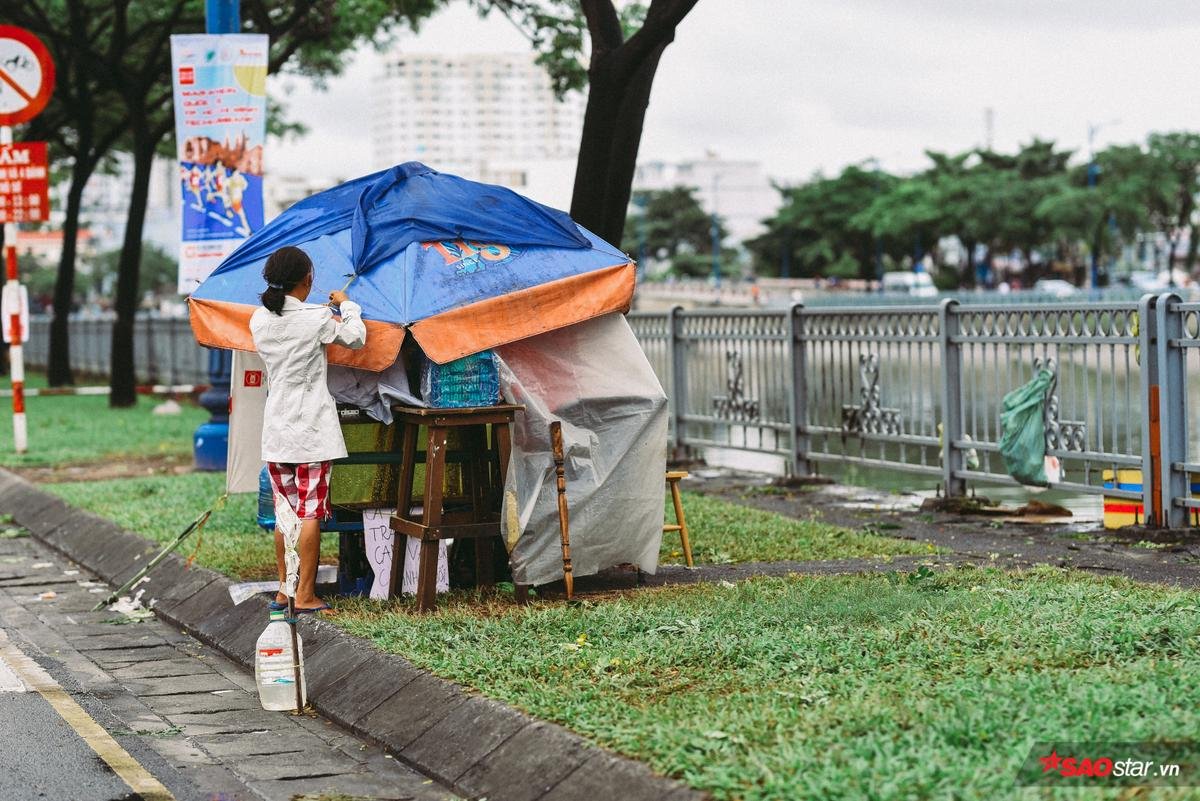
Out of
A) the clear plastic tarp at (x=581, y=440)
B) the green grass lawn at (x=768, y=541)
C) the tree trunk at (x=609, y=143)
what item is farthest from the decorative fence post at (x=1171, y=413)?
the tree trunk at (x=609, y=143)

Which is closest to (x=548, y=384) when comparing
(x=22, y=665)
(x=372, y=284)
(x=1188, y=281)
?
(x=372, y=284)

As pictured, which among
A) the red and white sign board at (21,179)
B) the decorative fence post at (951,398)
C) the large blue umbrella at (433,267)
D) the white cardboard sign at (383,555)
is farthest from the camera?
the red and white sign board at (21,179)

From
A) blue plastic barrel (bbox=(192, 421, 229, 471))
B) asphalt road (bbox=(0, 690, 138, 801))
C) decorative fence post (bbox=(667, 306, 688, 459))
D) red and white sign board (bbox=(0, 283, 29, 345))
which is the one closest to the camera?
asphalt road (bbox=(0, 690, 138, 801))

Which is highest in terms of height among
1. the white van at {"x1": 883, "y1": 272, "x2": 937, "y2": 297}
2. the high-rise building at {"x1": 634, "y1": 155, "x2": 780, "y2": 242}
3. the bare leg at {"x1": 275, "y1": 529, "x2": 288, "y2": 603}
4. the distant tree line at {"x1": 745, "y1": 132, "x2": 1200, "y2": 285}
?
the high-rise building at {"x1": 634, "y1": 155, "x2": 780, "y2": 242}

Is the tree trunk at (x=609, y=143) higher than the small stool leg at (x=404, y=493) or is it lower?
higher

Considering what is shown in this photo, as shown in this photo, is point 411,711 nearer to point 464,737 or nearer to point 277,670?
point 464,737

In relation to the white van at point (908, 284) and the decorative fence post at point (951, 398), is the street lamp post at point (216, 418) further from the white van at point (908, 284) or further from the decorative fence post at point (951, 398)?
the white van at point (908, 284)

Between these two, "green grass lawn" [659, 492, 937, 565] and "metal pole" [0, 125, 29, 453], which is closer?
"green grass lawn" [659, 492, 937, 565]

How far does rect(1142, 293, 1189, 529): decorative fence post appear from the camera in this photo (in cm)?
953

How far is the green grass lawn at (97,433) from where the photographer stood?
16844 mm

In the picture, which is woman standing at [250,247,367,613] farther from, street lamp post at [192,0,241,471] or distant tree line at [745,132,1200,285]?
distant tree line at [745,132,1200,285]

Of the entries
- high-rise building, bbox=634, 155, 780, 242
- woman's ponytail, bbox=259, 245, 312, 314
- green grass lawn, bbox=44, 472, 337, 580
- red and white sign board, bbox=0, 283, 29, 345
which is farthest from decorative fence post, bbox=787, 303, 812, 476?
high-rise building, bbox=634, 155, 780, 242

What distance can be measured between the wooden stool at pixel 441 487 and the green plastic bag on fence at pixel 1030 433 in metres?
4.14

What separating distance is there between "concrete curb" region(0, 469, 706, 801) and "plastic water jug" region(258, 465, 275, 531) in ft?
1.43
